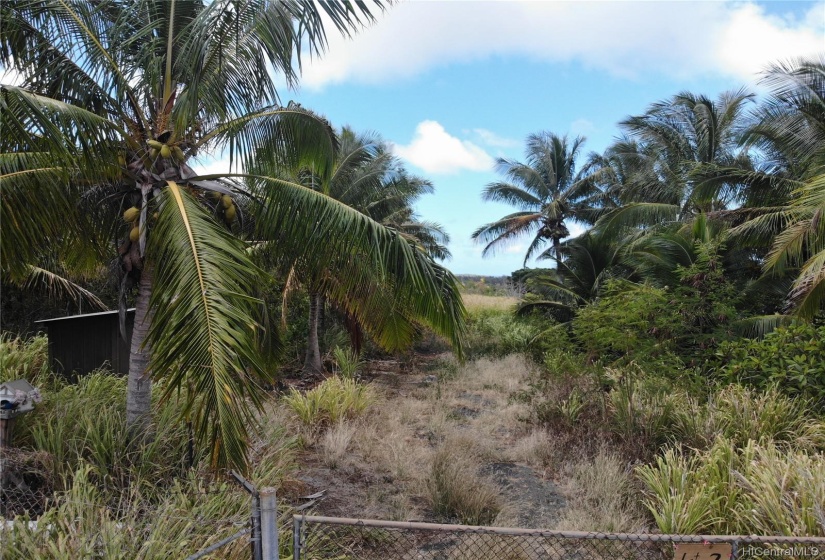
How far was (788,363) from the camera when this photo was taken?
732cm

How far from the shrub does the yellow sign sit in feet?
8.69

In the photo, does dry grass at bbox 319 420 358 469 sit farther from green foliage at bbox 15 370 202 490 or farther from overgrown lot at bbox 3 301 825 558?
green foliage at bbox 15 370 202 490

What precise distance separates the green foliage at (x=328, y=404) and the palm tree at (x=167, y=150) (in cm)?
305

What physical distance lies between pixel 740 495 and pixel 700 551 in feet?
7.57

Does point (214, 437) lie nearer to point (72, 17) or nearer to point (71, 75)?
point (71, 75)

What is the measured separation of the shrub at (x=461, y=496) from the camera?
222 inches

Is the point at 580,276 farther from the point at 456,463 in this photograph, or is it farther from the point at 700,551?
the point at 700,551

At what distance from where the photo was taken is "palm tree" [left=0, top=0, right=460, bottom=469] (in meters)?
4.21

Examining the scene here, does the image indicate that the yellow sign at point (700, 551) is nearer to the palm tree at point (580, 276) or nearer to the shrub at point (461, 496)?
the shrub at point (461, 496)

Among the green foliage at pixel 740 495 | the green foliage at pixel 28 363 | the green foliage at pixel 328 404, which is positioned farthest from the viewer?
the green foliage at pixel 328 404

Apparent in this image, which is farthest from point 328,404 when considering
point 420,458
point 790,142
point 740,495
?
point 790,142

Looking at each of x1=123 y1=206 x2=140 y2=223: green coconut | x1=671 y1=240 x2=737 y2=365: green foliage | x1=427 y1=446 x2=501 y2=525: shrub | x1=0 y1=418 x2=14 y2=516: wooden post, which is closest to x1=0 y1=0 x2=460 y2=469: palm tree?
x1=123 y1=206 x2=140 y2=223: green coconut

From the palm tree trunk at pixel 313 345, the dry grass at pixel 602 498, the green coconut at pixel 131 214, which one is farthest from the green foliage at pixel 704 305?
the palm tree trunk at pixel 313 345

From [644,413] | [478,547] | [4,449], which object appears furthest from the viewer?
[644,413]
